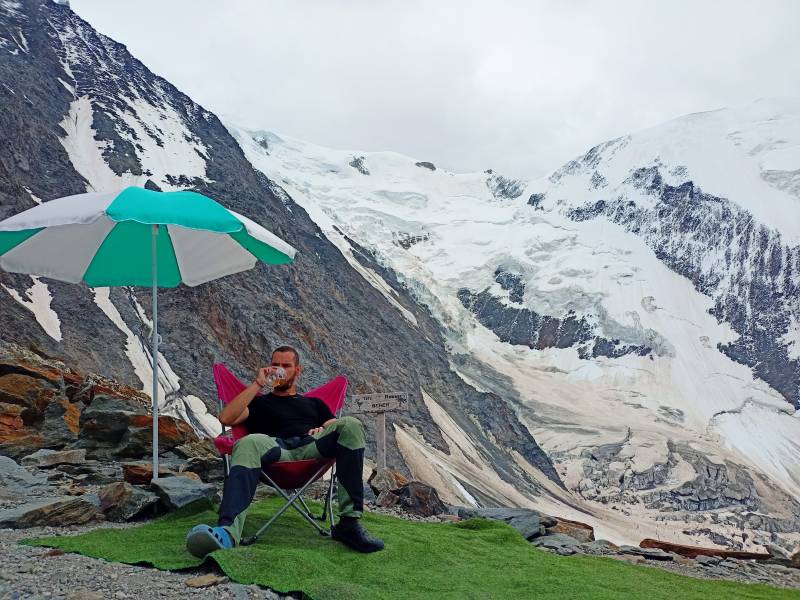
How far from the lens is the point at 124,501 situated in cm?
578

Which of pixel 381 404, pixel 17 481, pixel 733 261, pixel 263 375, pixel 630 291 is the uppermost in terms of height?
pixel 733 261

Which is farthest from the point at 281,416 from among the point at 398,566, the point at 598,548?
the point at 598,548

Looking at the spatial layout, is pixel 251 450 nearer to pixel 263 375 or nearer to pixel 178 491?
pixel 263 375

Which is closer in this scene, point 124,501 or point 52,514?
point 52,514

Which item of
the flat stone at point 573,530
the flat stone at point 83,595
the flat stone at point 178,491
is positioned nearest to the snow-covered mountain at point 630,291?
the flat stone at point 573,530

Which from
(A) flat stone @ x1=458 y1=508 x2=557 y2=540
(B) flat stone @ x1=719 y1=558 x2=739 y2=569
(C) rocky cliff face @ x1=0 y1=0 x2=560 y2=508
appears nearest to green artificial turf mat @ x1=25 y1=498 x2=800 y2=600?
(B) flat stone @ x1=719 y1=558 x2=739 y2=569

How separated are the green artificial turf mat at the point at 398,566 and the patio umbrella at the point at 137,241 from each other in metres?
1.28

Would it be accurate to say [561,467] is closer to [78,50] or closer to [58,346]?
[58,346]

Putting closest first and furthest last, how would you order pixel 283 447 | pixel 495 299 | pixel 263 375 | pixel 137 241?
pixel 263 375 < pixel 283 447 < pixel 137 241 < pixel 495 299

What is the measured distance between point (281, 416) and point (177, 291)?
32.0 m

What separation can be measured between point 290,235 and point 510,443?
70.2ft

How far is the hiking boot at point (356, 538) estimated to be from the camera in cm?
498

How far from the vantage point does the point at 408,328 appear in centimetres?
6241

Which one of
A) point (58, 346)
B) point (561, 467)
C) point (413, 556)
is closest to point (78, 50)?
point (58, 346)
